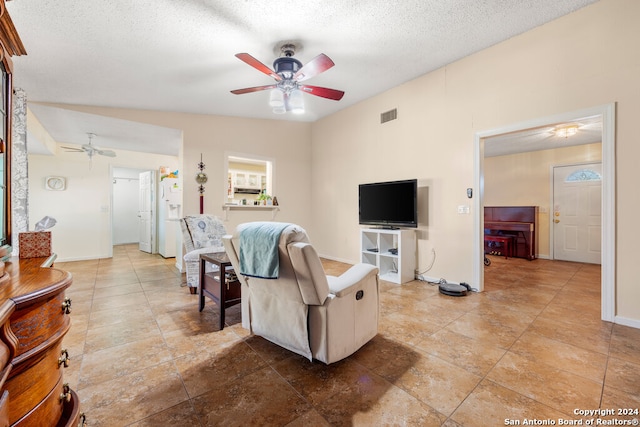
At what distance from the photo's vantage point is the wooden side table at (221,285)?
2479 mm

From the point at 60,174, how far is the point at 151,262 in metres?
2.68

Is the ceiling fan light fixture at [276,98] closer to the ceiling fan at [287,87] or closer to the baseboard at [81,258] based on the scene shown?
the ceiling fan at [287,87]

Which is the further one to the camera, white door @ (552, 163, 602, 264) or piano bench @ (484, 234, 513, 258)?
piano bench @ (484, 234, 513, 258)

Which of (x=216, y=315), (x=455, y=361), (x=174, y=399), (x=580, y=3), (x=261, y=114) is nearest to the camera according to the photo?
(x=174, y=399)

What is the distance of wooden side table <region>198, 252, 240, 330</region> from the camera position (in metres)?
2.48

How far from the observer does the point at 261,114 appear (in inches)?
203

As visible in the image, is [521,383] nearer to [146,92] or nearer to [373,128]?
[373,128]

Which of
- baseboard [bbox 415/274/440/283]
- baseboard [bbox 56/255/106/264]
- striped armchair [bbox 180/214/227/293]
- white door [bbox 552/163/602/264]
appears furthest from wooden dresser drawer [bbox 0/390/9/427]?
white door [bbox 552/163/602/264]

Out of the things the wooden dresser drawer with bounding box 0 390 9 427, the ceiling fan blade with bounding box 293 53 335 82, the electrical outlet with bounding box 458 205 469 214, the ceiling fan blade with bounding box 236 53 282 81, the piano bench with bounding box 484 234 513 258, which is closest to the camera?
the wooden dresser drawer with bounding box 0 390 9 427

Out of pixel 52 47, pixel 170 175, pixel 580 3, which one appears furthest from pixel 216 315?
pixel 580 3

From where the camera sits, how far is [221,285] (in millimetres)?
2477

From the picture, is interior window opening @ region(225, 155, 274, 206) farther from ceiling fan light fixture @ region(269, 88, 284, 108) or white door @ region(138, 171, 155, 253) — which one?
ceiling fan light fixture @ region(269, 88, 284, 108)

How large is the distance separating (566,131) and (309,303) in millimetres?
5605

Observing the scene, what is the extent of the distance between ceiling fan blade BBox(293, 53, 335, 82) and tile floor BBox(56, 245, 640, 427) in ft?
8.14
